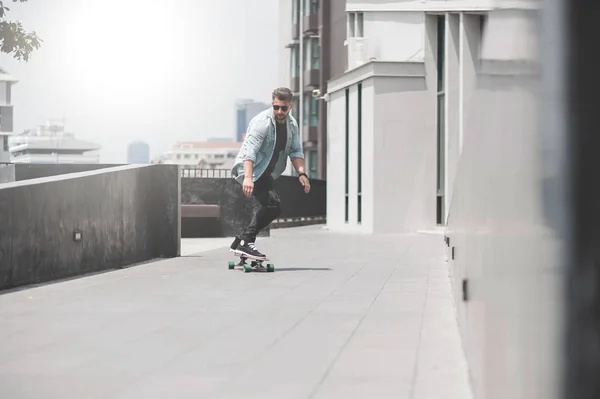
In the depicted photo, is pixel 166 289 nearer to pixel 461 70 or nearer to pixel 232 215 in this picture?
pixel 232 215

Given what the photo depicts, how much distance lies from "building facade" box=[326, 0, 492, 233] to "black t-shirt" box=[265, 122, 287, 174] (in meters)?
14.5

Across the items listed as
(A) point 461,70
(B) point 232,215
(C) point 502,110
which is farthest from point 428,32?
(C) point 502,110

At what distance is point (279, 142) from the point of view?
11.6 meters

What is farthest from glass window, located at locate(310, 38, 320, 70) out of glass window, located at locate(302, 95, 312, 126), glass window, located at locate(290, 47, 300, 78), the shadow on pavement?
the shadow on pavement

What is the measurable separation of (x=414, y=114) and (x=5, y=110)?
416ft

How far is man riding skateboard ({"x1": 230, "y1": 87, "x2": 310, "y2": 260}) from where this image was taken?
11.3 meters

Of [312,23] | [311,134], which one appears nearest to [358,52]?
[312,23]

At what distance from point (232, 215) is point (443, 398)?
63.2ft

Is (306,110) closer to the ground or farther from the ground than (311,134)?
farther from the ground

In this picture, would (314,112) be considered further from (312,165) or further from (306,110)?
(312,165)

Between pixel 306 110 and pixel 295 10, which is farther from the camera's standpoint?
pixel 295 10

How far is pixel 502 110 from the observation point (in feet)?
7.94

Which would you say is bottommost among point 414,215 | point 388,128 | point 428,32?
point 414,215

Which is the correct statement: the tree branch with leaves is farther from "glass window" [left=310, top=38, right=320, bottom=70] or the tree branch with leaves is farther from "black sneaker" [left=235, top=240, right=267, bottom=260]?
"glass window" [left=310, top=38, right=320, bottom=70]
